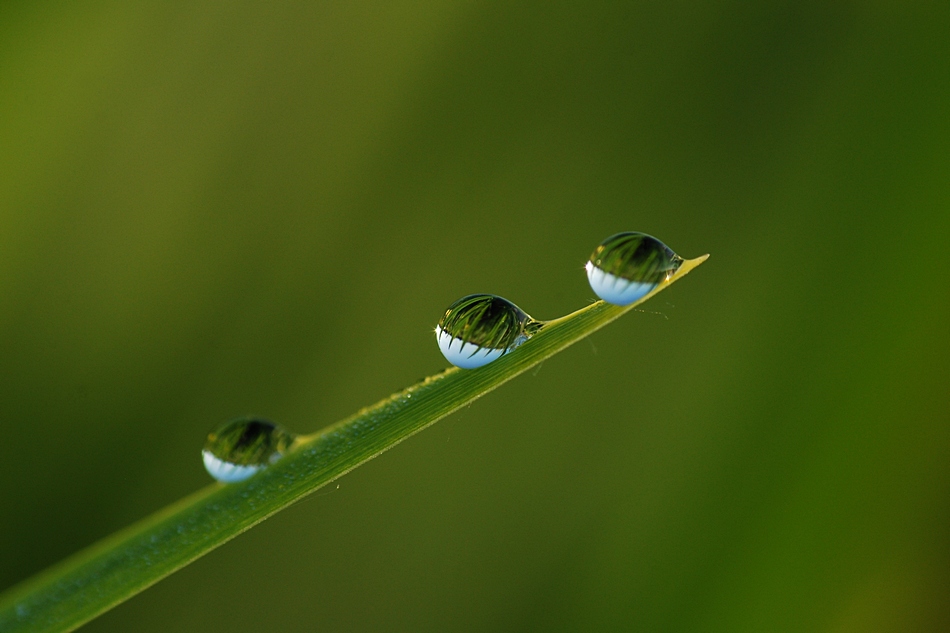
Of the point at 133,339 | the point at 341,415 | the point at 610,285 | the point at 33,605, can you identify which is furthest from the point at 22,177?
the point at 610,285

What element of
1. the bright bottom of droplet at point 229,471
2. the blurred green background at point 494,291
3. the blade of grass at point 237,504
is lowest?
the blade of grass at point 237,504

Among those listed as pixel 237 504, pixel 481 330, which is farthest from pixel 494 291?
pixel 237 504

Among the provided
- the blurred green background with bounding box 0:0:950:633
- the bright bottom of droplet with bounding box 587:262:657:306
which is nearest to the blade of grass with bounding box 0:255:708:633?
the bright bottom of droplet with bounding box 587:262:657:306

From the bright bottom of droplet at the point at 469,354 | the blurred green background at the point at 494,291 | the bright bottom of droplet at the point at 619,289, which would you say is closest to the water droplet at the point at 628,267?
the bright bottom of droplet at the point at 619,289

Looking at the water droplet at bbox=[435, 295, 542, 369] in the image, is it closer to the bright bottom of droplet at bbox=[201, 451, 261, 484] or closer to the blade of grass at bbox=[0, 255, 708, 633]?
the blade of grass at bbox=[0, 255, 708, 633]

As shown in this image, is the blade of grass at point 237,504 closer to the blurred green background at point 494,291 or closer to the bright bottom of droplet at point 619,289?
the bright bottom of droplet at point 619,289

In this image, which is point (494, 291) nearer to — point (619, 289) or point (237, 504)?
point (619, 289)
